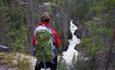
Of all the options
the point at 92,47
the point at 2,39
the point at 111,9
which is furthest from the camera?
the point at 2,39


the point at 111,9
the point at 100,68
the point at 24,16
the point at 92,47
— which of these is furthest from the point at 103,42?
the point at 24,16

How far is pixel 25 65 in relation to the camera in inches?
335

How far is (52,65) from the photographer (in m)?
5.99

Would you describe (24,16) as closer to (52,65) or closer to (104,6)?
(104,6)

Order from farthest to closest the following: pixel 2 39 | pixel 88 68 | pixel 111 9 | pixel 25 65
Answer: pixel 2 39 → pixel 88 68 → pixel 111 9 → pixel 25 65

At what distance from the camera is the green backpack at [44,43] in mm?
5766

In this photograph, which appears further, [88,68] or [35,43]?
[88,68]

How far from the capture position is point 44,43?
5.78m

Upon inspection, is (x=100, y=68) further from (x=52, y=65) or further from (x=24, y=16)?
(x=24, y=16)

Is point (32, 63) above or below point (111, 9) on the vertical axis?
below

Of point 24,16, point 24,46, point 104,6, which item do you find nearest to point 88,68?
point 104,6

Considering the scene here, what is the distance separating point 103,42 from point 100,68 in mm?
1994

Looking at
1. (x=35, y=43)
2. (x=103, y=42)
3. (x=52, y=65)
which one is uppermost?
(x=35, y=43)

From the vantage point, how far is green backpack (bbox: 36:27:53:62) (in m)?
5.77
